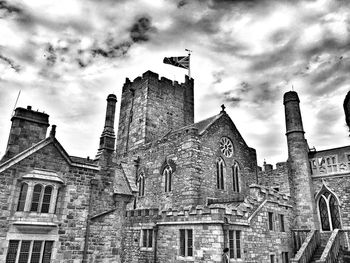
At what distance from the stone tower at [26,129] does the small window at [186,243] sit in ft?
33.7

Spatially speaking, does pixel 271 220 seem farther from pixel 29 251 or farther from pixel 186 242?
pixel 29 251

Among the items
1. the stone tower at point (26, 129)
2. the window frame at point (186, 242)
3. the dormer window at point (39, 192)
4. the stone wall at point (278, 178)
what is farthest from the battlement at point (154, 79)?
the dormer window at point (39, 192)

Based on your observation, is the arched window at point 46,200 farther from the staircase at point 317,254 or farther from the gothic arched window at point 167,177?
the staircase at point 317,254

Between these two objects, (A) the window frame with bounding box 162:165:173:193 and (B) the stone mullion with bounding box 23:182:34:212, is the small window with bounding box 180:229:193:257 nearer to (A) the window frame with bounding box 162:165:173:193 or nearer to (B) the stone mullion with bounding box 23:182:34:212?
(A) the window frame with bounding box 162:165:173:193

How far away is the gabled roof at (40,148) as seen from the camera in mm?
12711

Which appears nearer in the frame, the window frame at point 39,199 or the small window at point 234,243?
the window frame at point 39,199

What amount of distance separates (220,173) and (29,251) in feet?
50.6

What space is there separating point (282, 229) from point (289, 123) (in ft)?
31.2

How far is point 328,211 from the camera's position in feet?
71.6

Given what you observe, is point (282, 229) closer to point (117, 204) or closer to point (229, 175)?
point (229, 175)

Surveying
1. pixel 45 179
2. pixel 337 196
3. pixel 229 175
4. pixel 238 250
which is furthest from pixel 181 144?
pixel 337 196

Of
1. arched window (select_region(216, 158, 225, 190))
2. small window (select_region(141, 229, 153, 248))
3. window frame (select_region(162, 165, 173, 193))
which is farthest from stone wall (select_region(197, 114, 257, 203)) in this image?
small window (select_region(141, 229, 153, 248))

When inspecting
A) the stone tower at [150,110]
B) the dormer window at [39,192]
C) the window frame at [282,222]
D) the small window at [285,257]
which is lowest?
the small window at [285,257]

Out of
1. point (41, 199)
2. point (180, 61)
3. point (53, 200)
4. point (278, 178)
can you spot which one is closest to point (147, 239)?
point (53, 200)
